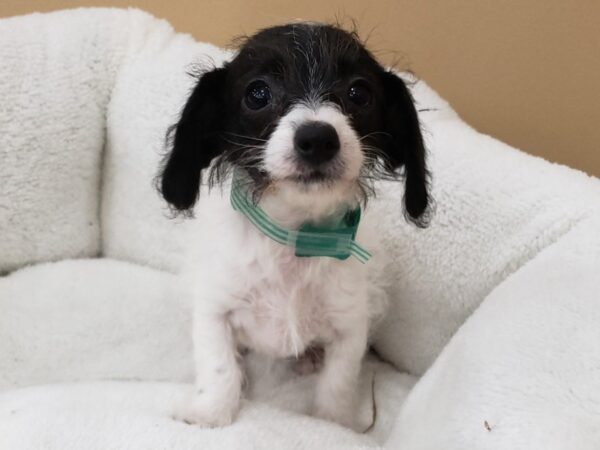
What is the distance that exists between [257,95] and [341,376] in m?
0.67

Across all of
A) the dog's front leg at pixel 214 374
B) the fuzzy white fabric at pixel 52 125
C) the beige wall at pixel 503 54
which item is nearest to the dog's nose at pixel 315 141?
the dog's front leg at pixel 214 374

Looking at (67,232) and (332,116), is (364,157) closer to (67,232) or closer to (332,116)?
(332,116)

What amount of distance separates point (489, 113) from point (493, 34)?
24 centimetres

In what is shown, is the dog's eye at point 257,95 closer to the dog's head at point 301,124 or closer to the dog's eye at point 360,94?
the dog's head at point 301,124

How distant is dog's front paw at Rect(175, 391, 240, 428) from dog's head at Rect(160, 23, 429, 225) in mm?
395

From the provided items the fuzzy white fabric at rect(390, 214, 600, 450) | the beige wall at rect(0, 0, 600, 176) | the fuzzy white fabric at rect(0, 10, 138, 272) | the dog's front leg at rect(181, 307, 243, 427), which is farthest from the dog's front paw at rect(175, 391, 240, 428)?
the beige wall at rect(0, 0, 600, 176)

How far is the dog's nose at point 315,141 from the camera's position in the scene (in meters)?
1.02

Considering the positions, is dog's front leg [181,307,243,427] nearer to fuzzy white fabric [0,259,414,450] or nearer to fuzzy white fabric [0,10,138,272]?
fuzzy white fabric [0,259,414,450]

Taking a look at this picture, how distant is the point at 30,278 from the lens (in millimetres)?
1869

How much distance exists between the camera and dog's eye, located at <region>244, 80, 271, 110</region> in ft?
3.75

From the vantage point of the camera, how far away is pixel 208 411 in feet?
4.23

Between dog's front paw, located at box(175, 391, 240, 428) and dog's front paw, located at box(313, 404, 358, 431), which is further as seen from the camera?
dog's front paw, located at box(313, 404, 358, 431)

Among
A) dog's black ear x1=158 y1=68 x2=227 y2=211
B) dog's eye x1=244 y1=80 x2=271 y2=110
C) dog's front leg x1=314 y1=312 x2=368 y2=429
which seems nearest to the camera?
dog's eye x1=244 y1=80 x2=271 y2=110

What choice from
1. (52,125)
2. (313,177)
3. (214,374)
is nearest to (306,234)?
(313,177)
